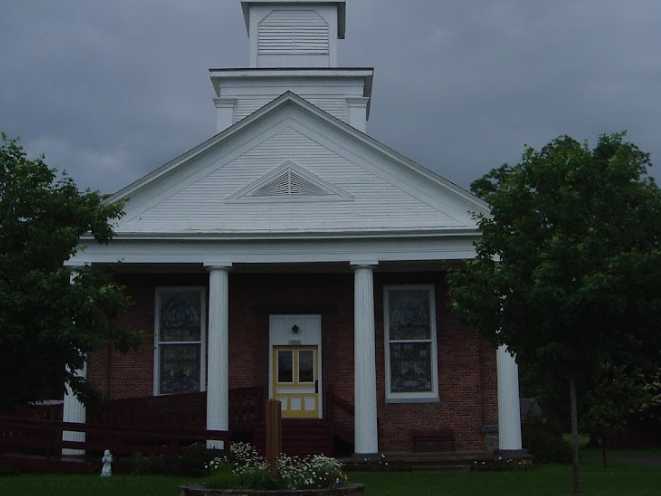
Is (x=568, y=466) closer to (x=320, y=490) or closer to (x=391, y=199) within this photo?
(x=391, y=199)

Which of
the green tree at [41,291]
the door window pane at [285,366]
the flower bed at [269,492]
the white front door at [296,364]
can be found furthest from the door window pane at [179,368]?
the flower bed at [269,492]

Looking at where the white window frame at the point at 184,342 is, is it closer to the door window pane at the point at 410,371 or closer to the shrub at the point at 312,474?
the door window pane at the point at 410,371

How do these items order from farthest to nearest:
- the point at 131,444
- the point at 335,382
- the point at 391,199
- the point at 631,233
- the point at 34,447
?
the point at 335,382 < the point at 391,199 < the point at 131,444 < the point at 34,447 < the point at 631,233

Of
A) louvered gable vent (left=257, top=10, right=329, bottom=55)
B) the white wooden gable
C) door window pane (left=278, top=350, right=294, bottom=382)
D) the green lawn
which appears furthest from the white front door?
louvered gable vent (left=257, top=10, right=329, bottom=55)

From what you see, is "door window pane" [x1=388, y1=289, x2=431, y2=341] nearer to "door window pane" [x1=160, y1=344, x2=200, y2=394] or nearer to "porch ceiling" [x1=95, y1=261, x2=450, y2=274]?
"porch ceiling" [x1=95, y1=261, x2=450, y2=274]

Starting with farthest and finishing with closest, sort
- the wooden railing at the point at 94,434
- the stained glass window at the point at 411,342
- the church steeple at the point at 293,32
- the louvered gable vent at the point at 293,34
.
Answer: the louvered gable vent at the point at 293,34, the church steeple at the point at 293,32, the stained glass window at the point at 411,342, the wooden railing at the point at 94,434

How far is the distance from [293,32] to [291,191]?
25.7ft

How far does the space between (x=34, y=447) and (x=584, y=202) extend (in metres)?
12.0

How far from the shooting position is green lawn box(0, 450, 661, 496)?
1491cm

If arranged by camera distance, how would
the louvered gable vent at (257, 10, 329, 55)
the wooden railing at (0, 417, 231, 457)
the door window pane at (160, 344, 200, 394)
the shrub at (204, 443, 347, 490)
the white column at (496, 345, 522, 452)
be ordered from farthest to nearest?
1. the louvered gable vent at (257, 10, 329, 55)
2. the door window pane at (160, 344, 200, 394)
3. the white column at (496, 345, 522, 452)
4. the wooden railing at (0, 417, 231, 457)
5. the shrub at (204, 443, 347, 490)

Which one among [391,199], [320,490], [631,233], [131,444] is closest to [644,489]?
[631,233]

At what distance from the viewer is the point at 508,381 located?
20.6 m

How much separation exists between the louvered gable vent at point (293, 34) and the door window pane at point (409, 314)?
8268mm

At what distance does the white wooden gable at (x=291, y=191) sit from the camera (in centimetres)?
2127
